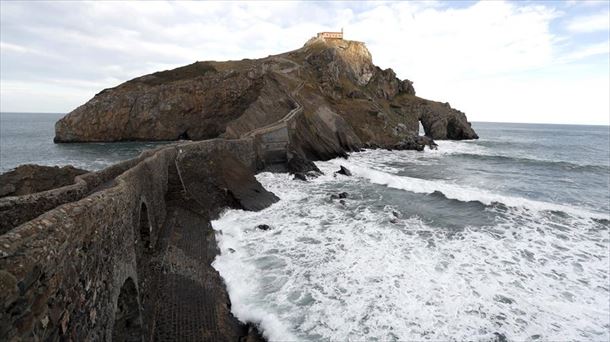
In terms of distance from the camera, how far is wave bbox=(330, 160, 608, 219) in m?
24.2

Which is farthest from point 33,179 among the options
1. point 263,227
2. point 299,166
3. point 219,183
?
point 299,166

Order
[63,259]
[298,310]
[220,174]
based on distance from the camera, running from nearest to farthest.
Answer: [63,259], [298,310], [220,174]

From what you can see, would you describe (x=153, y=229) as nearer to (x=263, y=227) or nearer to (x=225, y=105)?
(x=263, y=227)

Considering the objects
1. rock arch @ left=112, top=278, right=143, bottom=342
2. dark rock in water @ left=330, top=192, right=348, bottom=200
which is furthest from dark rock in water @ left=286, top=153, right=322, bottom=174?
rock arch @ left=112, top=278, right=143, bottom=342

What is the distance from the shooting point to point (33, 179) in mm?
18000

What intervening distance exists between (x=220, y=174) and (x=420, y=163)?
30414 millimetres

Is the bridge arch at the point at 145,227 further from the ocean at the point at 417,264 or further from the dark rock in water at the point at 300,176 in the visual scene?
the dark rock in water at the point at 300,176

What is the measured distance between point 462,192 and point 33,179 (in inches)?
1062

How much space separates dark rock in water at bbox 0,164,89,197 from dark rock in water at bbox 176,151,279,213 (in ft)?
17.5

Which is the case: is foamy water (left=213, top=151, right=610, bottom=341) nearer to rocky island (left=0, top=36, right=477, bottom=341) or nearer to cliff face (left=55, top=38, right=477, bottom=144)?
rocky island (left=0, top=36, right=477, bottom=341)

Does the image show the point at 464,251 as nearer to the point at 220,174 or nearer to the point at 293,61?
the point at 220,174

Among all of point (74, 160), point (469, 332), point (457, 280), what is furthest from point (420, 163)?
point (74, 160)

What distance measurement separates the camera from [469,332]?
34.9ft

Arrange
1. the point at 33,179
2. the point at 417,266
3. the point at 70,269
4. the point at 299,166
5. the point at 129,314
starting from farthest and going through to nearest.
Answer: the point at 299,166 < the point at 33,179 < the point at 417,266 < the point at 129,314 < the point at 70,269
